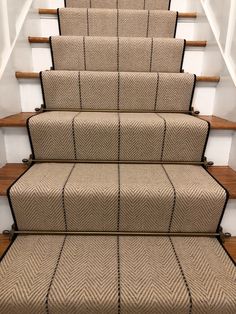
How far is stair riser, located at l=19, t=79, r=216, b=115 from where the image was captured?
1210mm

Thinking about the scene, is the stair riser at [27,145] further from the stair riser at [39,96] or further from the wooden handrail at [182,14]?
the wooden handrail at [182,14]

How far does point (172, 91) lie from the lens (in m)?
1.18

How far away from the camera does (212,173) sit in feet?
3.30

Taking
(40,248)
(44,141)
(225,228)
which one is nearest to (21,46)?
A: (44,141)

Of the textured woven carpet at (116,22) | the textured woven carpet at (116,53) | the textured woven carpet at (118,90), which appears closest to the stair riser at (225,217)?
the textured woven carpet at (118,90)

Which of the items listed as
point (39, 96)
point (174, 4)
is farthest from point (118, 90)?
point (174, 4)

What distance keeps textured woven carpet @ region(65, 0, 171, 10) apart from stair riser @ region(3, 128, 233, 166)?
3.77 ft

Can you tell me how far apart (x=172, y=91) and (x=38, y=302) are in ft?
3.18

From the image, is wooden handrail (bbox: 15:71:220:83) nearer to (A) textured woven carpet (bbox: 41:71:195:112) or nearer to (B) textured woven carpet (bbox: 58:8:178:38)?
(A) textured woven carpet (bbox: 41:71:195:112)

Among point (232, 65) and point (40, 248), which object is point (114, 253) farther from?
point (232, 65)

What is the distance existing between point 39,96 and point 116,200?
2.21 feet

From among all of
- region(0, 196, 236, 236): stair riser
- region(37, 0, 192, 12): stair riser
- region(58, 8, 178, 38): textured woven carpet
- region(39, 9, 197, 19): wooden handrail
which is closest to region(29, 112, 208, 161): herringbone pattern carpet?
region(0, 196, 236, 236): stair riser

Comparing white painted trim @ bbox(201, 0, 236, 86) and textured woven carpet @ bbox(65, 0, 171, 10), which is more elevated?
textured woven carpet @ bbox(65, 0, 171, 10)

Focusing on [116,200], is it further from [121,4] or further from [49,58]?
[121,4]
